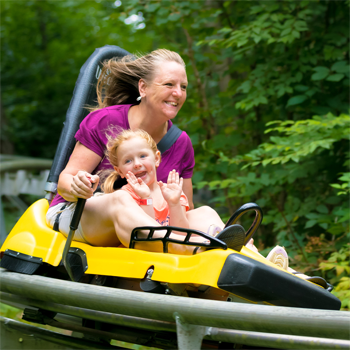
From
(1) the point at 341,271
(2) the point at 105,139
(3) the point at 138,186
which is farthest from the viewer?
(1) the point at 341,271

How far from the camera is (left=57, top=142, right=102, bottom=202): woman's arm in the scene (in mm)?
1646

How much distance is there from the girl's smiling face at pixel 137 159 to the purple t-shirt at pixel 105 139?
28 cm

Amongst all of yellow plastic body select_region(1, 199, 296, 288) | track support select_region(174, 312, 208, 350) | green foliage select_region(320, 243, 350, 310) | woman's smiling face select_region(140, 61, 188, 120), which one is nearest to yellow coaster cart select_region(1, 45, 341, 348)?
yellow plastic body select_region(1, 199, 296, 288)

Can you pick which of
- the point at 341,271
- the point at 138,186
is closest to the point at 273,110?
the point at 341,271

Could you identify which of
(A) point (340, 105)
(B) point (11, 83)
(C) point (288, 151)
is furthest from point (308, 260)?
(B) point (11, 83)

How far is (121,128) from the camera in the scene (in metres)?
2.14

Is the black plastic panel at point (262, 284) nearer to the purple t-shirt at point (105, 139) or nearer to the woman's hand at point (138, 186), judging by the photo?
the woman's hand at point (138, 186)

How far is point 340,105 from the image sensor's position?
11.6 feet

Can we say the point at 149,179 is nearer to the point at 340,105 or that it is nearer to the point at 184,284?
the point at 184,284

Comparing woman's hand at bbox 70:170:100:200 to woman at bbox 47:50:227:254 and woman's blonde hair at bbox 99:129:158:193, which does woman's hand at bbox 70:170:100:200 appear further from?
woman's blonde hair at bbox 99:129:158:193

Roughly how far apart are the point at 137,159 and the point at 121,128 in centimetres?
35

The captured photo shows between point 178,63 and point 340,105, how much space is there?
1.89 metres

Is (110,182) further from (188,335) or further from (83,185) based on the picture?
(188,335)

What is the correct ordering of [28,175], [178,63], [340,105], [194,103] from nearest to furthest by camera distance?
[178,63] → [340,105] → [194,103] → [28,175]
